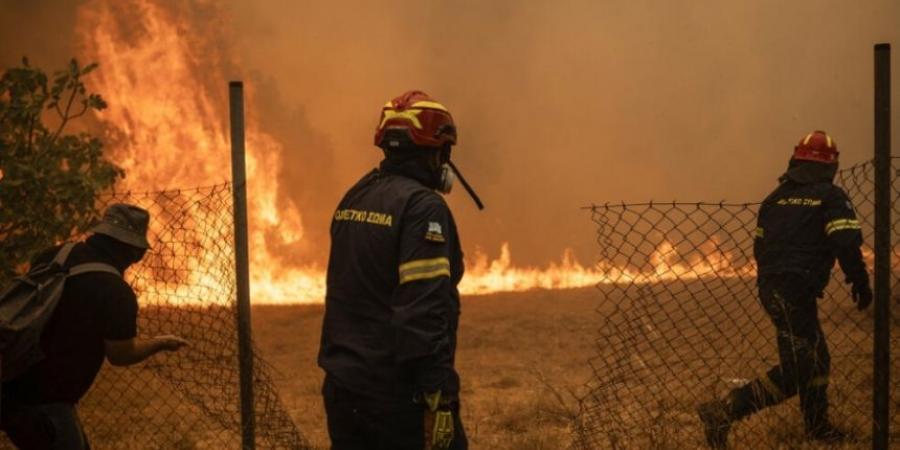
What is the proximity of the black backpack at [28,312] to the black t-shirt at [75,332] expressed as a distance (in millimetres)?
56

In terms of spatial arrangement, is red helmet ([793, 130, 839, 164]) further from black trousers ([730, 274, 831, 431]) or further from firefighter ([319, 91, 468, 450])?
firefighter ([319, 91, 468, 450])

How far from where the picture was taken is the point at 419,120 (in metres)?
3.58

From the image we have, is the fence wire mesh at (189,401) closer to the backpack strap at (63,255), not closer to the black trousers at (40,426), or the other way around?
the backpack strap at (63,255)

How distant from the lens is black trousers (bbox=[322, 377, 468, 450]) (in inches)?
134

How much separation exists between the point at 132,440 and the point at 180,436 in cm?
34

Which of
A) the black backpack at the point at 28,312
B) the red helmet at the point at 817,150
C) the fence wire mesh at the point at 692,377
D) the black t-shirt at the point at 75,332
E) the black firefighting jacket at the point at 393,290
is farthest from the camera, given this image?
the red helmet at the point at 817,150

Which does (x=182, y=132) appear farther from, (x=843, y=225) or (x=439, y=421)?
(x=439, y=421)

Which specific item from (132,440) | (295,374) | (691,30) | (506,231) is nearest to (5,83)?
(132,440)

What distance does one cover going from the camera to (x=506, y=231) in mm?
18234

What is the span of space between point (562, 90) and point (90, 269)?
16.1m

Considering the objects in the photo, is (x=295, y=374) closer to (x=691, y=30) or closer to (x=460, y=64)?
(x=460, y=64)

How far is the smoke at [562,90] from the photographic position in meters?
17.2

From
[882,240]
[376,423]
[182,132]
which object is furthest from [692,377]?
[182,132]

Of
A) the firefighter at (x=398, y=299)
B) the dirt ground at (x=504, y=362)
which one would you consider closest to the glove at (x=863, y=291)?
the dirt ground at (x=504, y=362)
